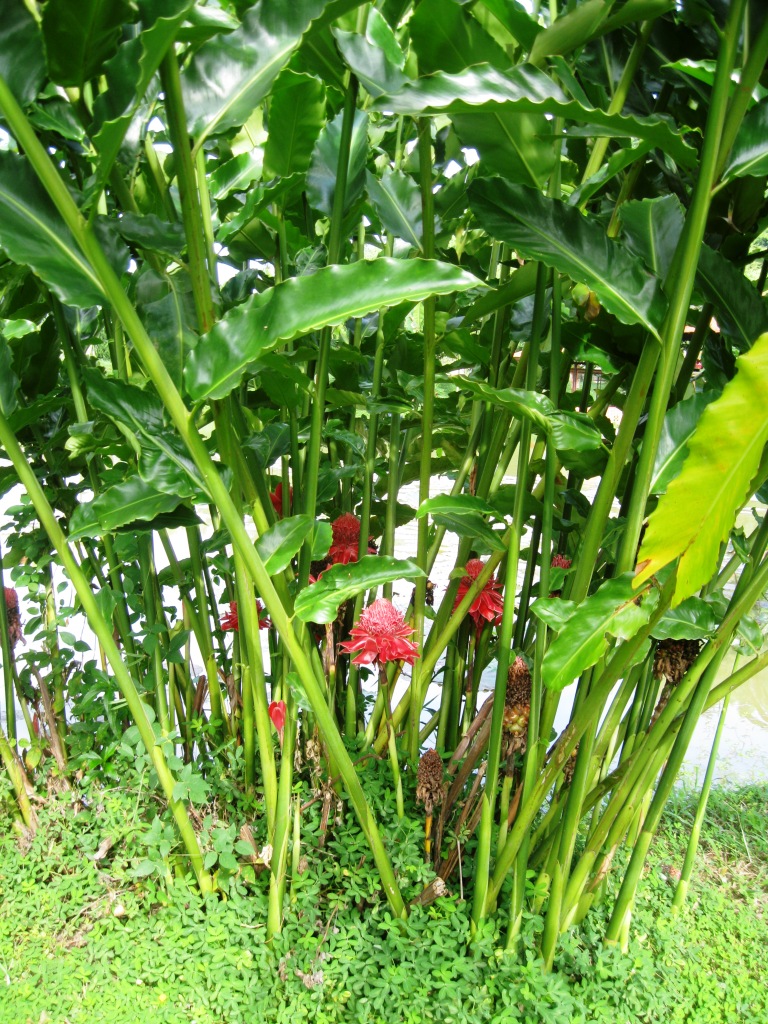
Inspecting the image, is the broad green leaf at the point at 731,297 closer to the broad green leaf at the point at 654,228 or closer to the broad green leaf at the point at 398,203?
the broad green leaf at the point at 654,228

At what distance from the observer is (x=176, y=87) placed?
661 mm

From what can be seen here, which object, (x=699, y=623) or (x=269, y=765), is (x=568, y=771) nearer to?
(x=699, y=623)

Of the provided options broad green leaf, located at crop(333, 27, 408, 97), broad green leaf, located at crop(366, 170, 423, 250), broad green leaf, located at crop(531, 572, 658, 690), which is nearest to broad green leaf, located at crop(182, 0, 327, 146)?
broad green leaf, located at crop(333, 27, 408, 97)

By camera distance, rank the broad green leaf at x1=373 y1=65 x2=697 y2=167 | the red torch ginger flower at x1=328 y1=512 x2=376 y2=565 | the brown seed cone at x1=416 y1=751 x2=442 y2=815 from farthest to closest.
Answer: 1. the red torch ginger flower at x1=328 y1=512 x2=376 y2=565
2. the brown seed cone at x1=416 y1=751 x2=442 y2=815
3. the broad green leaf at x1=373 y1=65 x2=697 y2=167

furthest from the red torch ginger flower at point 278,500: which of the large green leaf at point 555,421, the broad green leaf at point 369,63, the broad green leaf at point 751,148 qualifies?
the broad green leaf at point 751,148

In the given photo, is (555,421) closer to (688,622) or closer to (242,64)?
(688,622)

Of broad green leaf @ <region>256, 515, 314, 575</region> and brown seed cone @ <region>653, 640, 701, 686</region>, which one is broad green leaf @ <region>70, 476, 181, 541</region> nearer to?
broad green leaf @ <region>256, 515, 314, 575</region>

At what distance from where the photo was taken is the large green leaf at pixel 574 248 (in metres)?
0.73

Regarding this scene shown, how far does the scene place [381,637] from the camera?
101 centimetres

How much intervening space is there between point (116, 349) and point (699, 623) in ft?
2.91

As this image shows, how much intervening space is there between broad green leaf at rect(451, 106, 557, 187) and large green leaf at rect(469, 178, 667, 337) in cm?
5

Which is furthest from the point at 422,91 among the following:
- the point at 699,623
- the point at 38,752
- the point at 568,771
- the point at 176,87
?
the point at 38,752

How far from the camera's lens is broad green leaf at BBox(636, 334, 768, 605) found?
0.47 metres

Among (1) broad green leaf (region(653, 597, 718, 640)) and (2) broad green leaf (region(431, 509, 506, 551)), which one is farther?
(2) broad green leaf (region(431, 509, 506, 551))
